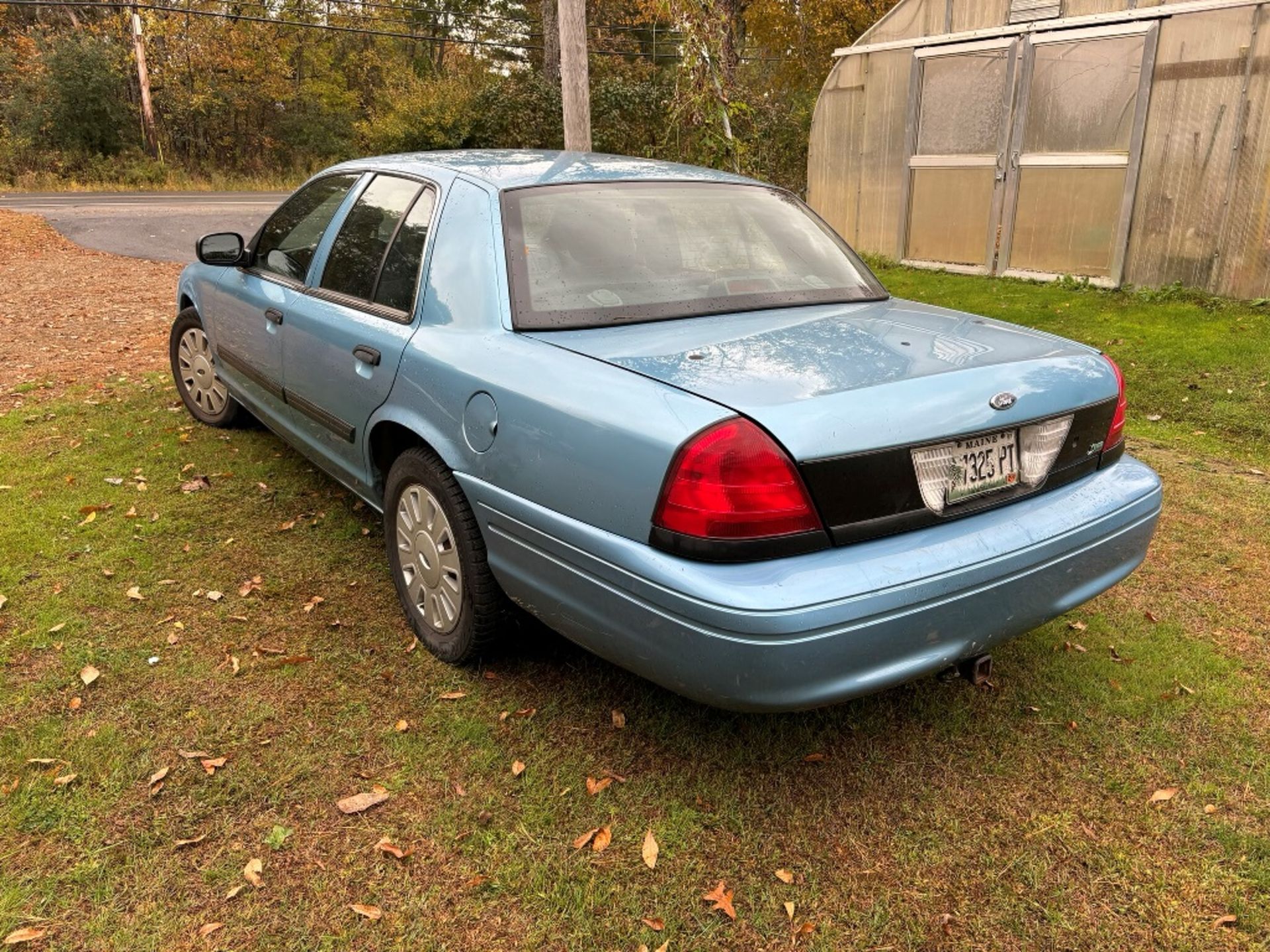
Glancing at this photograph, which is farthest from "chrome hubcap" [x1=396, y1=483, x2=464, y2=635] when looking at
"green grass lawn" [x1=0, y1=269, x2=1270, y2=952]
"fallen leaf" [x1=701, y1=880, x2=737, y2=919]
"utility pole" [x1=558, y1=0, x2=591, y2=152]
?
"utility pole" [x1=558, y1=0, x2=591, y2=152]

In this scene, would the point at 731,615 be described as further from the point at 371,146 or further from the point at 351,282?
the point at 371,146

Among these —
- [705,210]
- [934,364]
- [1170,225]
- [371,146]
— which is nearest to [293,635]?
[705,210]

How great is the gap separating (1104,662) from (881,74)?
9.98m

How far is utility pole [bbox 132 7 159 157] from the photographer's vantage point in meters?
30.0

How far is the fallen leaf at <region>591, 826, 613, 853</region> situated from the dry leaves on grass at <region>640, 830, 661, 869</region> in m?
0.09

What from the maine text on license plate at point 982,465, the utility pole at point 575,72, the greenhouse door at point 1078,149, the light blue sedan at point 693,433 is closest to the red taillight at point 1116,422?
the light blue sedan at point 693,433

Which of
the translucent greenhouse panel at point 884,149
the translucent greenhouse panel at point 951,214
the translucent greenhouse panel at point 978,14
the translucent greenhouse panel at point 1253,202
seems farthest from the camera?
the translucent greenhouse panel at point 884,149

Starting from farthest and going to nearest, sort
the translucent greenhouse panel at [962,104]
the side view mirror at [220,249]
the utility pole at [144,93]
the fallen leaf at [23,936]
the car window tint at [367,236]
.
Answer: the utility pole at [144,93] < the translucent greenhouse panel at [962,104] < the side view mirror at [220,249] < the car window tint at [367,236] < the fallen leaf at [23,936]

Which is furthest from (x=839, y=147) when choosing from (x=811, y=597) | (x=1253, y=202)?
Answer: (x=811, y=597)

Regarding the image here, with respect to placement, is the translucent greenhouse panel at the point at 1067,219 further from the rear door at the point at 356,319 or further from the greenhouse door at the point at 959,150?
the rear door at the point at 356,319

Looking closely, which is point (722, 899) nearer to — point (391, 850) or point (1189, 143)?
point (391, 850)

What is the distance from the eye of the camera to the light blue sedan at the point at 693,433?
215 centimetres

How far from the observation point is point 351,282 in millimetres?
3576

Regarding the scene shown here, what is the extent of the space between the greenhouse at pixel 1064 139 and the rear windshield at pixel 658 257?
7.12 m
